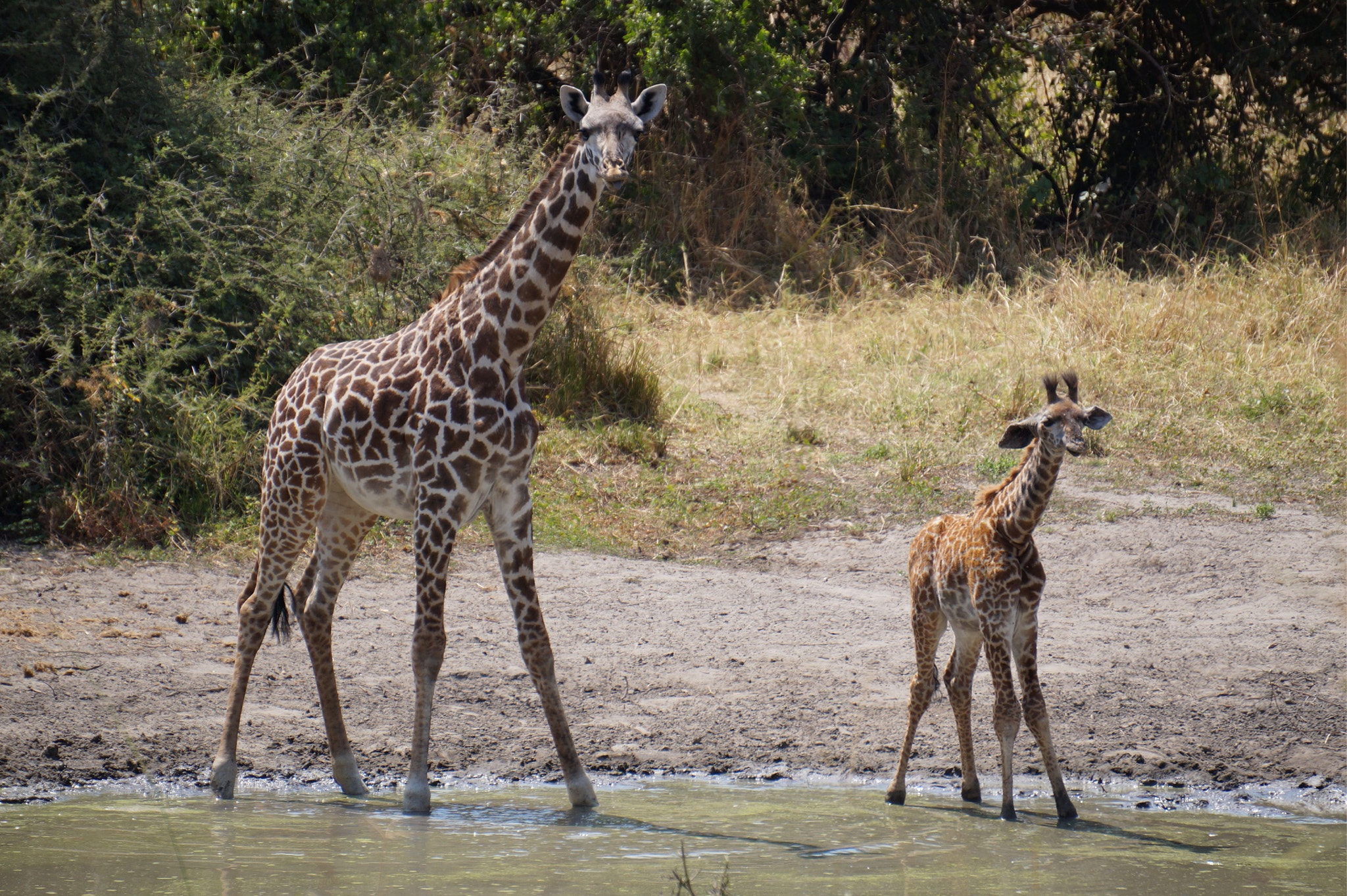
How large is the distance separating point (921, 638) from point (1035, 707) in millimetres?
684

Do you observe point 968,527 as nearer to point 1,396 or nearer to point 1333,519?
point 1333,519

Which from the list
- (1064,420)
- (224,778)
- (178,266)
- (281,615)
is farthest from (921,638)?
(178,266)

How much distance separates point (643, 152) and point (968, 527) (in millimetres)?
9978

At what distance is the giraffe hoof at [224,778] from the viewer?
596 centimetres

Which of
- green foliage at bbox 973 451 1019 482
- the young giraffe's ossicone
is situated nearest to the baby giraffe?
the young giraffe's ossicone

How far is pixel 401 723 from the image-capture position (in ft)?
22.1

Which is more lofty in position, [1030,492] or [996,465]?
[1030,492]

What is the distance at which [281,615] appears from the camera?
21.4 ft

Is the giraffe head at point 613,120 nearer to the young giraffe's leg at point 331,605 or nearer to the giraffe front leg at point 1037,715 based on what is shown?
the young giraffe's leg at point 331,605

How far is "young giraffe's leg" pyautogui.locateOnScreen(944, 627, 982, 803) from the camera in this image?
6035mm

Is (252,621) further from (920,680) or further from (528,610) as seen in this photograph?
(920,680)

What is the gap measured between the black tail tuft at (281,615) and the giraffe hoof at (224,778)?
66 cm

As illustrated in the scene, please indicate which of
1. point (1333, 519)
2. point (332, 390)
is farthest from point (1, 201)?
point (1333, 519)

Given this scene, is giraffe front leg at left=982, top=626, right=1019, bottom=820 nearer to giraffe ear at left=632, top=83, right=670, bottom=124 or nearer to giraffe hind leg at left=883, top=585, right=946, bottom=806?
giraffe hind leg at left=883, top=585, right=946, bottom=806
